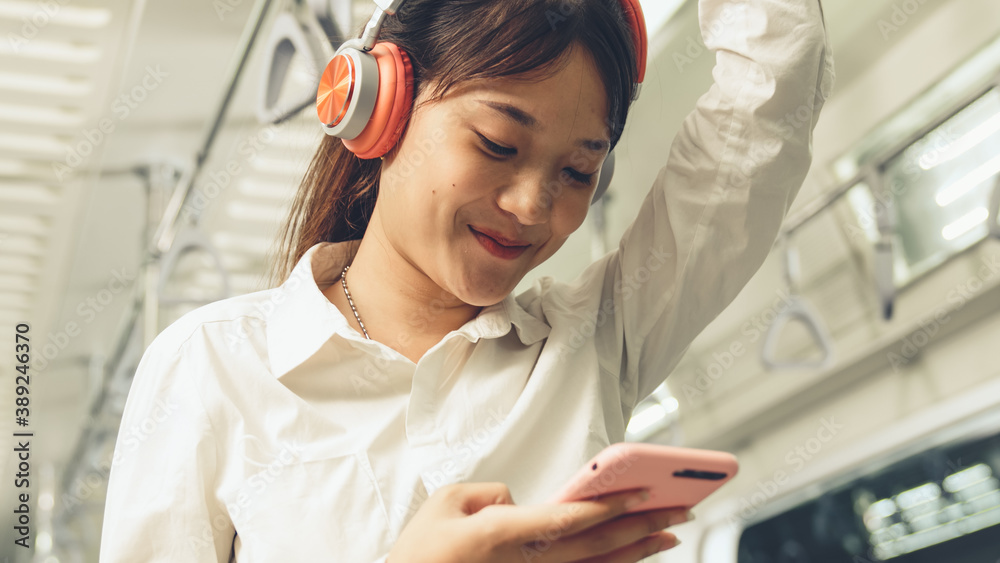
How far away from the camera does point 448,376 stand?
1.07 m

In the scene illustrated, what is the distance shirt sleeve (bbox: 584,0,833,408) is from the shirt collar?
4.9 inches

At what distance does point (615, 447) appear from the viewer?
2.26 ft

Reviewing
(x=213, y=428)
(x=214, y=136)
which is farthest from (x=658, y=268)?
(x=214, y=136)

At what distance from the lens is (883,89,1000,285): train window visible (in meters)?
2.40

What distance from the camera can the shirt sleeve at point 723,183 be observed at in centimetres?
105

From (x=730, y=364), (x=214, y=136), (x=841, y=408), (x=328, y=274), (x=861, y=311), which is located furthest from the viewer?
(x=730, y=364)

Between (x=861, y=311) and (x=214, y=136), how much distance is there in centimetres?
223

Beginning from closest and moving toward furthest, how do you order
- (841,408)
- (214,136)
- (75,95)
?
(214,136), (75,95), (841,408)

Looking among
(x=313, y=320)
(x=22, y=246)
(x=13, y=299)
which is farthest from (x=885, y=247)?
(x=13, y=299)

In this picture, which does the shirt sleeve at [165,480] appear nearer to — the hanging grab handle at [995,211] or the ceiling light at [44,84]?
the hanging grab handle at [995,211]

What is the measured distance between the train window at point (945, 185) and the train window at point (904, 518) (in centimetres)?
61

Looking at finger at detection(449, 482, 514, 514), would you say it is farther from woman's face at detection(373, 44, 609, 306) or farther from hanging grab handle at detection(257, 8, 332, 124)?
hanging grab handle at detection(257, 8, 332, 124)

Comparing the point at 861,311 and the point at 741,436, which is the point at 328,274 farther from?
the point at 741,436

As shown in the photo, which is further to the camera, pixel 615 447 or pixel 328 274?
pixel 328 274
